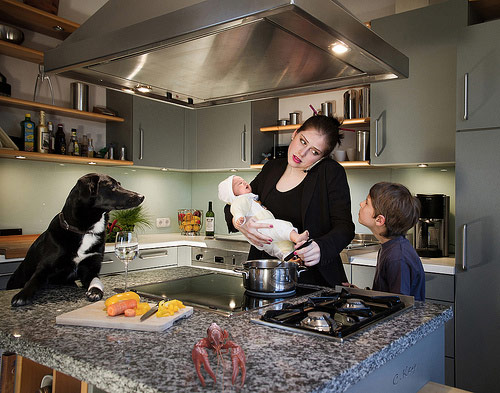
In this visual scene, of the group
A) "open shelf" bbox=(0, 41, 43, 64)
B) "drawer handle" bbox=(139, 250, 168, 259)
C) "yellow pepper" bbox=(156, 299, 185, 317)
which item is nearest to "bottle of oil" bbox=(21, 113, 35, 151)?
"open shelf" bbox=(0, 41, 43, 64)

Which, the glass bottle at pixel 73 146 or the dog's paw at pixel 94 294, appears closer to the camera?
the dog's paw at pixel 94 294

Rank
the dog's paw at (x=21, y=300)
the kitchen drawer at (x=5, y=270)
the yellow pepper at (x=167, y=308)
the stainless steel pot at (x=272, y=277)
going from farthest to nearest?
the kitchen drawer at (x=5, y=270) → the stainless steel pot at (x=272, y=277) → the dog's paw at (x=21, y=300) → the yellow pepper at (x=167, y=308)

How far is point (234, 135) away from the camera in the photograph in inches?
154

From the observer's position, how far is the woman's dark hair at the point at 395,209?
185 cm

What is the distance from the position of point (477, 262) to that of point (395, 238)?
864 millimetres

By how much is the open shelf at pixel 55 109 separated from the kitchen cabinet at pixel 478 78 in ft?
8.53

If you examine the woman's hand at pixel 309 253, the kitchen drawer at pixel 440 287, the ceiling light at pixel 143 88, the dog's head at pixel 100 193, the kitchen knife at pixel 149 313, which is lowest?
the kitchen drawer at pixel 440 287

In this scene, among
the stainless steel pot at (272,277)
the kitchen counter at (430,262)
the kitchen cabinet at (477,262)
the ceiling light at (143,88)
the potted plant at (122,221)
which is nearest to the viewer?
the stainless steel pot at (272,277)

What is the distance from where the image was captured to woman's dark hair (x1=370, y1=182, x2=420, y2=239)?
1.85 meters

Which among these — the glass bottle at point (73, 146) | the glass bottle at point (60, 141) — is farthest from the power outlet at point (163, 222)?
the glass bottle at point (60, 141)

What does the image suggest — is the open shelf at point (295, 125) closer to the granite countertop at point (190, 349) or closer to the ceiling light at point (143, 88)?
the ceiling light at point (143, 88)

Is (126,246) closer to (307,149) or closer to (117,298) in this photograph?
(117,298)

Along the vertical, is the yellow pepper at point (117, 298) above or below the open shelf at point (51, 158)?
below

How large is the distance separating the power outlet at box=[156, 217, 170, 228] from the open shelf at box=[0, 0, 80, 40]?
185cm
